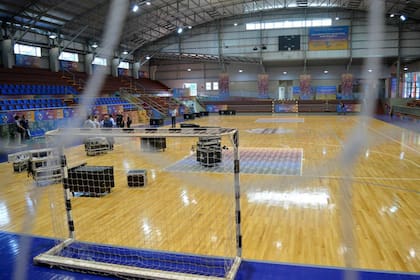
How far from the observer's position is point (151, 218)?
23.2ft

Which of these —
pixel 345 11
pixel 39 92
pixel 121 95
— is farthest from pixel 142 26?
pixel 345 11

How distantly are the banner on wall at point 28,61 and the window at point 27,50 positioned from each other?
0.30 meters

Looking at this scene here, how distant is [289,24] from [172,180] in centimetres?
3317

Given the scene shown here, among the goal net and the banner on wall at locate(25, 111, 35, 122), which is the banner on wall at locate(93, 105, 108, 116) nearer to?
the banner on wall at locate(25, 111, 35, 122)

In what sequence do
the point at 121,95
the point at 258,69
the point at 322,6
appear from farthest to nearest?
the point at 258,69, the point at 322,6, the point at 121,95

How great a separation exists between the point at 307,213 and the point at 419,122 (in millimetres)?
22037

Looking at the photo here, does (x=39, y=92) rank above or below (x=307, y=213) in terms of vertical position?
above

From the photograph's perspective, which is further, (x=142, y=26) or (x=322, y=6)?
(x=322, y=6)

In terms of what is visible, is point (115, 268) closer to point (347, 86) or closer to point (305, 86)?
point (305, 86)

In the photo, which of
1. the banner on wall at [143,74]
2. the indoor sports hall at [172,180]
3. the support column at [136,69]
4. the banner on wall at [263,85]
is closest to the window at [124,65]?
the support column at [136,69]

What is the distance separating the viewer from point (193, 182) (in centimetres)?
995

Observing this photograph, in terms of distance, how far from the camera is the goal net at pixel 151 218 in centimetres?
516

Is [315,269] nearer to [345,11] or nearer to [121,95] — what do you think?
[121,95]

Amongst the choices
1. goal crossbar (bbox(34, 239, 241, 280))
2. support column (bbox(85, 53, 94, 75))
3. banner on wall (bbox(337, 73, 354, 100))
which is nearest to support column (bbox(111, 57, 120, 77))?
support column (bbox(85, 53, 94, 75))
